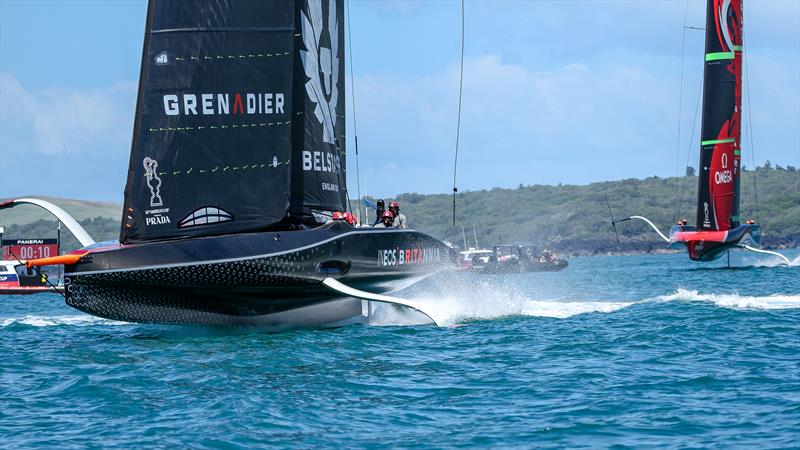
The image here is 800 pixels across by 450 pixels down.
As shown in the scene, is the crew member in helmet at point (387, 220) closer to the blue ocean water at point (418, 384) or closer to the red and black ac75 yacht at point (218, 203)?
the red and black ac75 yacht at point (218, 203)

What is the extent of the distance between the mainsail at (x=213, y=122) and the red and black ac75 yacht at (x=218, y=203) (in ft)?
0.05

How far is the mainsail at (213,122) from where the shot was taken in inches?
659

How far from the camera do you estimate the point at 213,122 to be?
16.9m

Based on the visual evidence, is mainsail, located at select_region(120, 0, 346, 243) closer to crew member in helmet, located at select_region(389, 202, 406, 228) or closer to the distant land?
crew member in helmet, located at select_region(389, 202, 406, 228)

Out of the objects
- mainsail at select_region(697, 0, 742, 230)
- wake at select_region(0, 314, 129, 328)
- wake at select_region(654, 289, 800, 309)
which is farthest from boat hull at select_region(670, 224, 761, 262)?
wake at select_region(0, 314, 129, 328)

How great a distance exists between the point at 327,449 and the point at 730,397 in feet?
14.3

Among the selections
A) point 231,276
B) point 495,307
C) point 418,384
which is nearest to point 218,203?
point 231,276

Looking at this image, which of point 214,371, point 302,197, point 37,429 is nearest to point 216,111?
point 302,197

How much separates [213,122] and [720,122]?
3392 centimetres

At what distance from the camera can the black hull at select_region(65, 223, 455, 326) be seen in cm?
1587

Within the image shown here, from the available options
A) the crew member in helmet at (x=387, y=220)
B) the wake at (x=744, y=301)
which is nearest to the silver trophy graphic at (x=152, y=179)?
the crew member in helmet at (x=387, y=220)

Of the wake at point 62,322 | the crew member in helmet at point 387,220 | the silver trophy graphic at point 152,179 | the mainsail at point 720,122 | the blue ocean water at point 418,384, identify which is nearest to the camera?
the blue ocean water at point 418,384

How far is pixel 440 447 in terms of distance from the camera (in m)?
9.09

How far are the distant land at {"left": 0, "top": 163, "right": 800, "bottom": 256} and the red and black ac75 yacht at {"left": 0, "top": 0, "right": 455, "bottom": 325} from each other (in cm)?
9993
